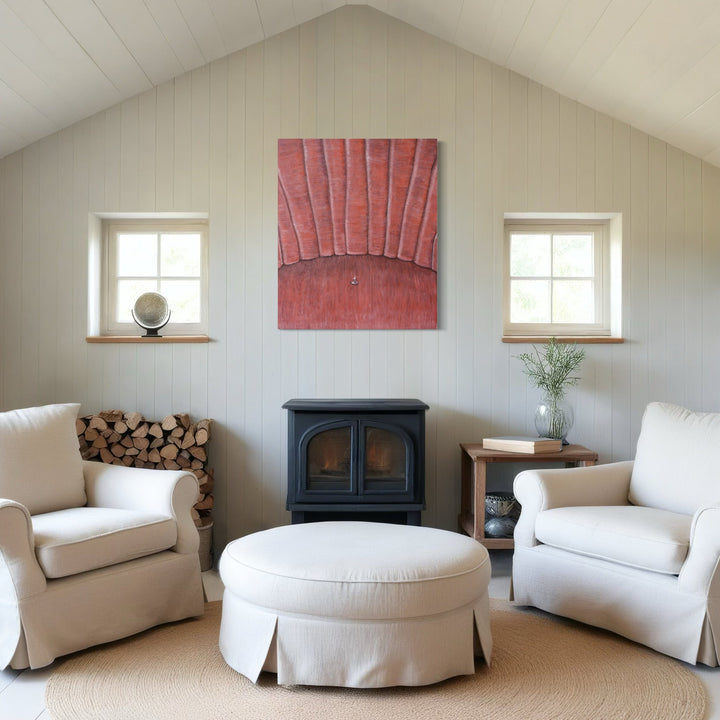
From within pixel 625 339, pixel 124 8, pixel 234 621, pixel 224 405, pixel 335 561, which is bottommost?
pixel 234 621

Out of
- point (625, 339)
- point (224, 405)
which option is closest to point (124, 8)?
point (224, 405)

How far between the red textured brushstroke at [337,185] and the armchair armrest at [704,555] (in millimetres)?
2199

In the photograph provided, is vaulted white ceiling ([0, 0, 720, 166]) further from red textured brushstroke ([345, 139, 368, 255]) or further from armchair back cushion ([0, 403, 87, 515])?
armchair back cushion ([0, 403, 87, 515])

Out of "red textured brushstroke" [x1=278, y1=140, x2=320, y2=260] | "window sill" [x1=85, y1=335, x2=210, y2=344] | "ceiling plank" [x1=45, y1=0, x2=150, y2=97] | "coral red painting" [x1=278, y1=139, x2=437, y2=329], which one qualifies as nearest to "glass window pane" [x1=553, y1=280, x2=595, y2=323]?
"coral red painting" [x1=278, y1=139, x2=437, y2=329]

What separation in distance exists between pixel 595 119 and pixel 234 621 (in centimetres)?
312

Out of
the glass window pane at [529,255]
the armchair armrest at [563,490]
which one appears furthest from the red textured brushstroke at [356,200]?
the armchair armrest at [563,490]

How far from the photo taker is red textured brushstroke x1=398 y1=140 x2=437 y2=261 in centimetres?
372

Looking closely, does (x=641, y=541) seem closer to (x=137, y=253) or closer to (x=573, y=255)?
(x=573, y=255)

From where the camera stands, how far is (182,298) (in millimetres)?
3914

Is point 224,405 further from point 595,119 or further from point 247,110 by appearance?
point 595,119

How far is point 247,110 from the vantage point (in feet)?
12.3

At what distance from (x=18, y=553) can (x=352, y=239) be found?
7.34 feet

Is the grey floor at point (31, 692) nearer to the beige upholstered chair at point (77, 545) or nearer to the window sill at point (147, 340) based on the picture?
the beige upholstered chair at point (77, 545)

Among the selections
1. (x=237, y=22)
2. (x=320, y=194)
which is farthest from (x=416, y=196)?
(x=237, y=22)
